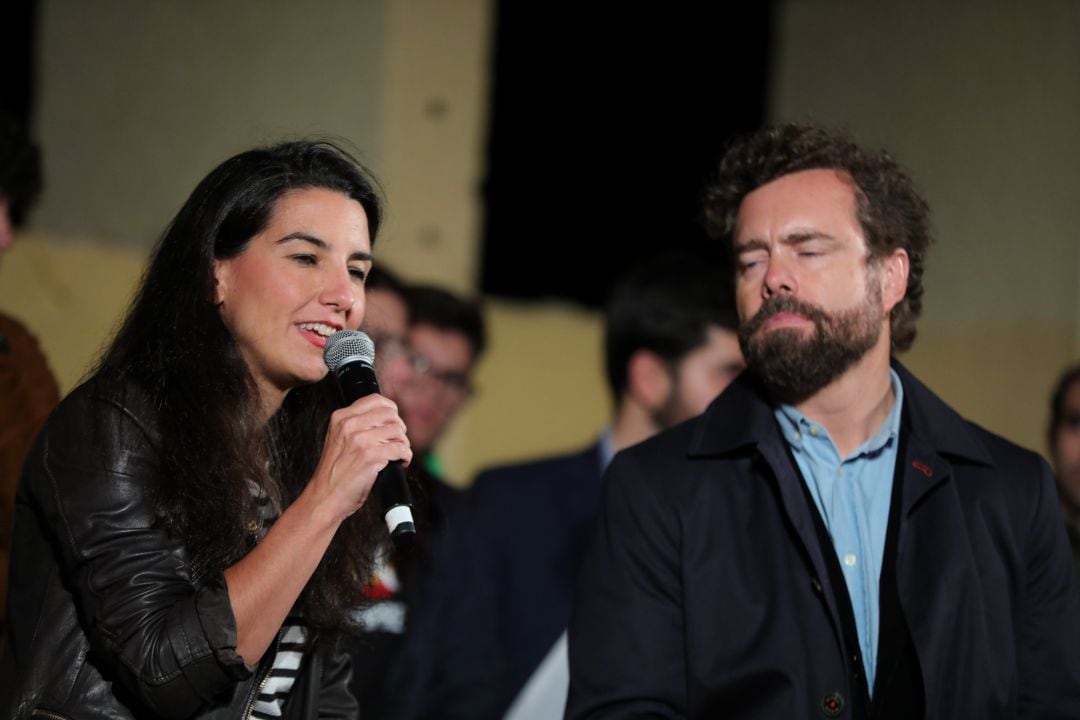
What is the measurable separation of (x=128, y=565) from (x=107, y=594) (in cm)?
6

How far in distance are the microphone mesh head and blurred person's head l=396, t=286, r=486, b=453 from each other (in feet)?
7.14

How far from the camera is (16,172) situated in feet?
13.5

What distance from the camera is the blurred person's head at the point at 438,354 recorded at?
5383mm

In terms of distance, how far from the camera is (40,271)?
5781mm

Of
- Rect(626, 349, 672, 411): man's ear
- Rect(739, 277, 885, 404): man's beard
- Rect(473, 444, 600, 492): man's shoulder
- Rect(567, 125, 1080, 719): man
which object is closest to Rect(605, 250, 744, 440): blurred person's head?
Rect(626, 349, 672, 411): man's ear

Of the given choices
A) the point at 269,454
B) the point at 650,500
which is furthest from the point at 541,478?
the point at 269,454

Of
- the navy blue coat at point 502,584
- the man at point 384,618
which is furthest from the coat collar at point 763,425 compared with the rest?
the navy blue coat at point 502,584

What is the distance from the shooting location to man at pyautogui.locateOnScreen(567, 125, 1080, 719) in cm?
340

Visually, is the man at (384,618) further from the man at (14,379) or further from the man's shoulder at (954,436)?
the man's shoulder at (954,436)

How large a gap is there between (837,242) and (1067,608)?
0.98 metres

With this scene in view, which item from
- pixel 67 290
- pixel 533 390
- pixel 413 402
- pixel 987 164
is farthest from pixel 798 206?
pixel 533 390

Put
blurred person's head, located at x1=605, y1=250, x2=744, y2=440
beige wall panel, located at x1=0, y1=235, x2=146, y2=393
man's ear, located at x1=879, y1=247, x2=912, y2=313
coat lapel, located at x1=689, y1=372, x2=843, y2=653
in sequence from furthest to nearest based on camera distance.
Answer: beige wall panel, located at x1=0, y1=235, x2=146, y2=393 → blurred person's head, located at x1=605, y1=250, x2=744, y2=440 → man's ear, located at x1=879, y1=247, x2=912, y2=313 → coat lapel, located at x1=689, y1=372, x2=843, y2=653

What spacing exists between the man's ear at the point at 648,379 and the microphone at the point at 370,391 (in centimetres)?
238

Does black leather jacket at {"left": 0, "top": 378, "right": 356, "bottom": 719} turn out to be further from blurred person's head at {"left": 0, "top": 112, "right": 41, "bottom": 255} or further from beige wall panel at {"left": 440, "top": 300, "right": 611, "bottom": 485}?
beige wall panel at {"left": 440, "top": 300, "right": 611, "bottom": 485}
